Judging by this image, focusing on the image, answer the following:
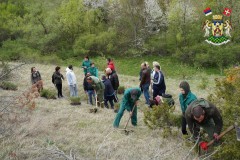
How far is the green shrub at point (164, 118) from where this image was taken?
8.40 m

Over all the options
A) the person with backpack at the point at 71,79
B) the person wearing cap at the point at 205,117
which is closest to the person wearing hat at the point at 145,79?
the person with backpack at the point at 71,79

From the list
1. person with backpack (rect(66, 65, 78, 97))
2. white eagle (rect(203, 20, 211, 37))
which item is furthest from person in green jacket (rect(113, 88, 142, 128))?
white eagle (rect(203, 20, 211, 37))

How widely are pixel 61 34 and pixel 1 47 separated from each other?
589 cm

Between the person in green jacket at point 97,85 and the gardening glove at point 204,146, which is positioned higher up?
the person in green jacket at point 97,85

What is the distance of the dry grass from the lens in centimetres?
729

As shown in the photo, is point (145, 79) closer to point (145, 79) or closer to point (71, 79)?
point (145, 79)

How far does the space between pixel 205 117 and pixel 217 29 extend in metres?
26.3

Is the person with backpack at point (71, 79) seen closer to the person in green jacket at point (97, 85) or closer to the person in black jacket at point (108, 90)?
the person in green jacket at point (97, 85)

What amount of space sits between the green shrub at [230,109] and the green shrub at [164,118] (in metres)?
1.17

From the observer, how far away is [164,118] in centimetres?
854

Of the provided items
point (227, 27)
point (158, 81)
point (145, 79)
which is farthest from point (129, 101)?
point (227, 27)

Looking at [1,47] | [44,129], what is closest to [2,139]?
[44,129]

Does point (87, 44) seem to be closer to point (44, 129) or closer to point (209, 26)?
point (209, 26)

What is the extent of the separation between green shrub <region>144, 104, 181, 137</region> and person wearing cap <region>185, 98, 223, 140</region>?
1.44 meters
